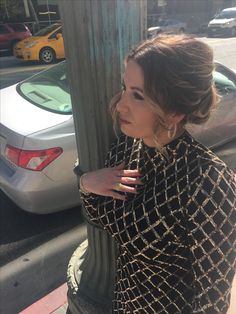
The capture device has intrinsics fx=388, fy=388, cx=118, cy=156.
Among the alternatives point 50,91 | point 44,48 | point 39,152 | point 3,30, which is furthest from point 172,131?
point 3,30

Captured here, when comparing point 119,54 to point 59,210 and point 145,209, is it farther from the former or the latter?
point 59,210

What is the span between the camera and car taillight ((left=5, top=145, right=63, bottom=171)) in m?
3.20

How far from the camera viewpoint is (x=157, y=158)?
1.25m

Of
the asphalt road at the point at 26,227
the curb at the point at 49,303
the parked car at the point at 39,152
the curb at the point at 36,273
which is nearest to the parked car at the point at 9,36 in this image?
the parked car at the point at 39,152

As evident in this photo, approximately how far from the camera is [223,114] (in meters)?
4.55

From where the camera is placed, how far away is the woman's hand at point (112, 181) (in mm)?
1285

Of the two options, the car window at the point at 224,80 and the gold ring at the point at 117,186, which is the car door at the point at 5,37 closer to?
the car window at the point at 224,80

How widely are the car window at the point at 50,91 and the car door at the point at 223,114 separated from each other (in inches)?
64.0

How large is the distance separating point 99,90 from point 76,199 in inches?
82.8

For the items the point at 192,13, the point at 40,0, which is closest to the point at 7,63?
the point at 40,0

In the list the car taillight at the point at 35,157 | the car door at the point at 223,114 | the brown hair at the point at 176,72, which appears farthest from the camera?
the car door at the point at 223,114

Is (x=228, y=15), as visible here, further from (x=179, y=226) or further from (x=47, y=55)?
(x=179, y=226)

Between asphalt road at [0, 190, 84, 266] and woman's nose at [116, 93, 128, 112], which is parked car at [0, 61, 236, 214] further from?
woman's nose at [116, 93, 128, 112]

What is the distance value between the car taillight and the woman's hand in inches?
71.5
